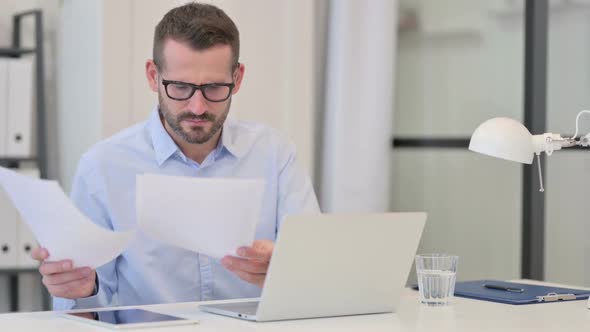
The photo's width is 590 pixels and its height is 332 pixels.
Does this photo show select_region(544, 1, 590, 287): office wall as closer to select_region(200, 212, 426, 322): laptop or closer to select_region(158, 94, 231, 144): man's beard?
select_region(158, 94, 231, 144): man's beard

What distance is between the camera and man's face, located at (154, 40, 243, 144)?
2.32 m

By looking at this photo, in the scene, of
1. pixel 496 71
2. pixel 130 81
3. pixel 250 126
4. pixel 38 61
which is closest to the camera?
pixel 250 126

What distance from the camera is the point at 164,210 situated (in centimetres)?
180

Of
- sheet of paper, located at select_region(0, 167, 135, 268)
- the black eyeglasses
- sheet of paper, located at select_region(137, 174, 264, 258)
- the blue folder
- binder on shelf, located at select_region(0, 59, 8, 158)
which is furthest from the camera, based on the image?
binder on shelf, located at select_region(0, 59, 8, 158)

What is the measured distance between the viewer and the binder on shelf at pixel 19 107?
369 centimetres

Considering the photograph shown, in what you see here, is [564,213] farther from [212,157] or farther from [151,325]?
[151,325]

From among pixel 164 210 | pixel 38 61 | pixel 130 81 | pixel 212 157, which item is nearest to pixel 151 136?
pixel 212 157

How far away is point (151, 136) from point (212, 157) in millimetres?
168

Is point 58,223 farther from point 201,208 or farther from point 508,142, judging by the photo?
point 508,142

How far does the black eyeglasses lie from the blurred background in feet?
4.08

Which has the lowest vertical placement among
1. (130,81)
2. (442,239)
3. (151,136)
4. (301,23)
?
(442,239)

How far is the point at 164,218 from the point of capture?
182 centimetres

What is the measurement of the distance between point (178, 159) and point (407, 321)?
2.82 feet

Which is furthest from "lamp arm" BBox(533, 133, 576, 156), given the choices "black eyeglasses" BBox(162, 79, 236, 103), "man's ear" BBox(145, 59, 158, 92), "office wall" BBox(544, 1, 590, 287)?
"office wall" BBox(544, 1, 590, 287)
